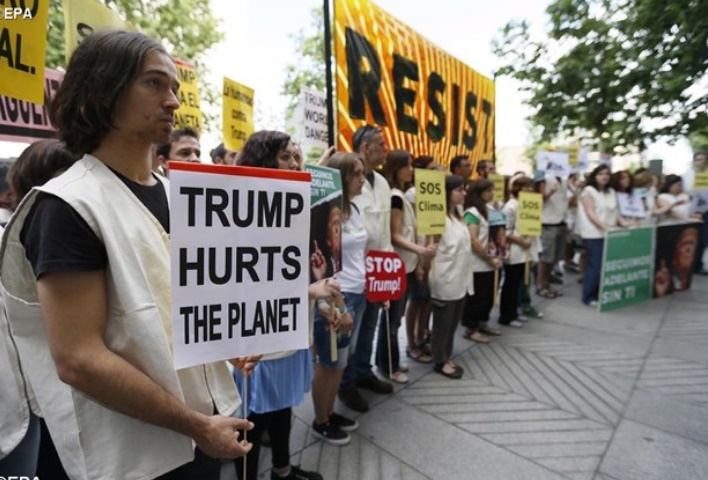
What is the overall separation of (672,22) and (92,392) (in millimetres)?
8430

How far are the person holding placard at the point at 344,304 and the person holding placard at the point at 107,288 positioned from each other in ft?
4.92

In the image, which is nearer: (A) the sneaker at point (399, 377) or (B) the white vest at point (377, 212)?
(B) the white vest at point (377, 212)

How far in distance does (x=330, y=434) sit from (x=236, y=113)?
342cm

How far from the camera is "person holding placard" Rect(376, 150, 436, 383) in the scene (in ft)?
11.6

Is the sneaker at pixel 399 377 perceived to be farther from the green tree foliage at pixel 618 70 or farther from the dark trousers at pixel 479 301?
the green tree foliage at pixel 618 70

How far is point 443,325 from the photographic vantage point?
149 inches

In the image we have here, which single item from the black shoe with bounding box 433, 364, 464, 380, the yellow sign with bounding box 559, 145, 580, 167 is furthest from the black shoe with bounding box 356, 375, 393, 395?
the yellow sign with bounding box 559, 145, 580, 167

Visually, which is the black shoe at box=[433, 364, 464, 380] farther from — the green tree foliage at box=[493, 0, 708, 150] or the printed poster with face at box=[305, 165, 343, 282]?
the green tree foliage at box=[493, 0, 708, 150]

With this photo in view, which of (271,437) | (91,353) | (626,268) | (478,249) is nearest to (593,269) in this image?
(626,268)

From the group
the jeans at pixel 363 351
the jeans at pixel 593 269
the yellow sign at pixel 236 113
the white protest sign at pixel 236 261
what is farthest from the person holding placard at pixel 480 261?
the white protest sign at pixel 236 261

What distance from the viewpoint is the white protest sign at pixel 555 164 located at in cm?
692

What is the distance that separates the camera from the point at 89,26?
2.70 meters

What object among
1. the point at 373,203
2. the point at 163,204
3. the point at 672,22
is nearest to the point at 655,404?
the point at 373,203

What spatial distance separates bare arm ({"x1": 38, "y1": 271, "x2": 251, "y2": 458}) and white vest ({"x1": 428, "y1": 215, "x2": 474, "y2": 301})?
2928 mm
